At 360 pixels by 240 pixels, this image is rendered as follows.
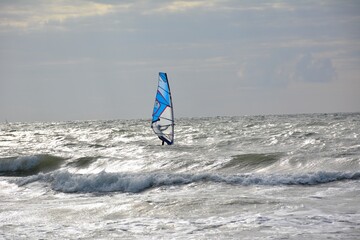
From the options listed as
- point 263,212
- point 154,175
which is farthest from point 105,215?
point 154,175

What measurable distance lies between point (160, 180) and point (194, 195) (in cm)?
272

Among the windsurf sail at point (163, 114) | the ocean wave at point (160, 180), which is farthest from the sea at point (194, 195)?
the windsurf sail at point (163, 114)

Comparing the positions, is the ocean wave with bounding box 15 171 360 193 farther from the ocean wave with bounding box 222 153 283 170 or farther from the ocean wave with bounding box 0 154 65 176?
the ocean wave with bounding box 0 154 65 176

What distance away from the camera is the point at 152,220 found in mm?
10281

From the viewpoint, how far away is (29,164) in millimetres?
23859

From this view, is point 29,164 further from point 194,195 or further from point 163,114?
point 194,195

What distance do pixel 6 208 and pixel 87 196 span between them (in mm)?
2438

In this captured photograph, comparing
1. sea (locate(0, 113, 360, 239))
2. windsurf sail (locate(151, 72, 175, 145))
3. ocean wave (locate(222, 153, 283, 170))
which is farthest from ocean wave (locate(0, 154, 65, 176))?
ocean wave (locate(222, 153, 283, 170))

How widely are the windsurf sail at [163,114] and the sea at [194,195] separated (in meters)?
3.35

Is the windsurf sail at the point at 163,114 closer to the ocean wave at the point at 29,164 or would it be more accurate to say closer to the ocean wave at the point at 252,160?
the ocean wave at the point at 29,164

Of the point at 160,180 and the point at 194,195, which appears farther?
the point at 160,180

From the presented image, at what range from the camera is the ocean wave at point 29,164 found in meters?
22.8

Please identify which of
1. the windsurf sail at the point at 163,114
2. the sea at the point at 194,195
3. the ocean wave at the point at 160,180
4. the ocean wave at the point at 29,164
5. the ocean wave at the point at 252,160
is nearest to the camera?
the sea at the point at 194,195

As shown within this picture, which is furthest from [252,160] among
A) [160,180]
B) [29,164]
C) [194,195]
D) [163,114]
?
[29,164]
